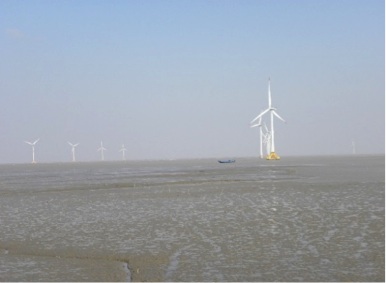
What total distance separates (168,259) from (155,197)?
1937cm

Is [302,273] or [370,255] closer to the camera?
[302,273]

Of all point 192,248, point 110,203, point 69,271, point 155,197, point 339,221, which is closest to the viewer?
point 69,271

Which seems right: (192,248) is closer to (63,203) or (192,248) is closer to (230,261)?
(230,261)

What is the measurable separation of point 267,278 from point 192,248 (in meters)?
3.78

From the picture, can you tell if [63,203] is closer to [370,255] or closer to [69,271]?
[69,271]

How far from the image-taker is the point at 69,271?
38.4 feet

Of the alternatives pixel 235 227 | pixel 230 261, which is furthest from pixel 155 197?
pixel 230 261

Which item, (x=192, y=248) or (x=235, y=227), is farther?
(x=235, y=227)

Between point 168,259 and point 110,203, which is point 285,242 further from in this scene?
point 110,203

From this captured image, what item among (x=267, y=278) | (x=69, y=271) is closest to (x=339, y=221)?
(x=267, y=278)

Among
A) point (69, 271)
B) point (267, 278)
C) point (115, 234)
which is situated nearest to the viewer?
point (267, 278)

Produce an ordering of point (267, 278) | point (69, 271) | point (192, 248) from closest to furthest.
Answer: point (267, 278)
point (69, 271)
point (192, 248)

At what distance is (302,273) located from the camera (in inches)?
428

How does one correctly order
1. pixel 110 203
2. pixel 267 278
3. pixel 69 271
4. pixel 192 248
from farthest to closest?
1. pixel 110 203
2. pixel 192 248
3. pixel 69 271
4. pixel 267 278
